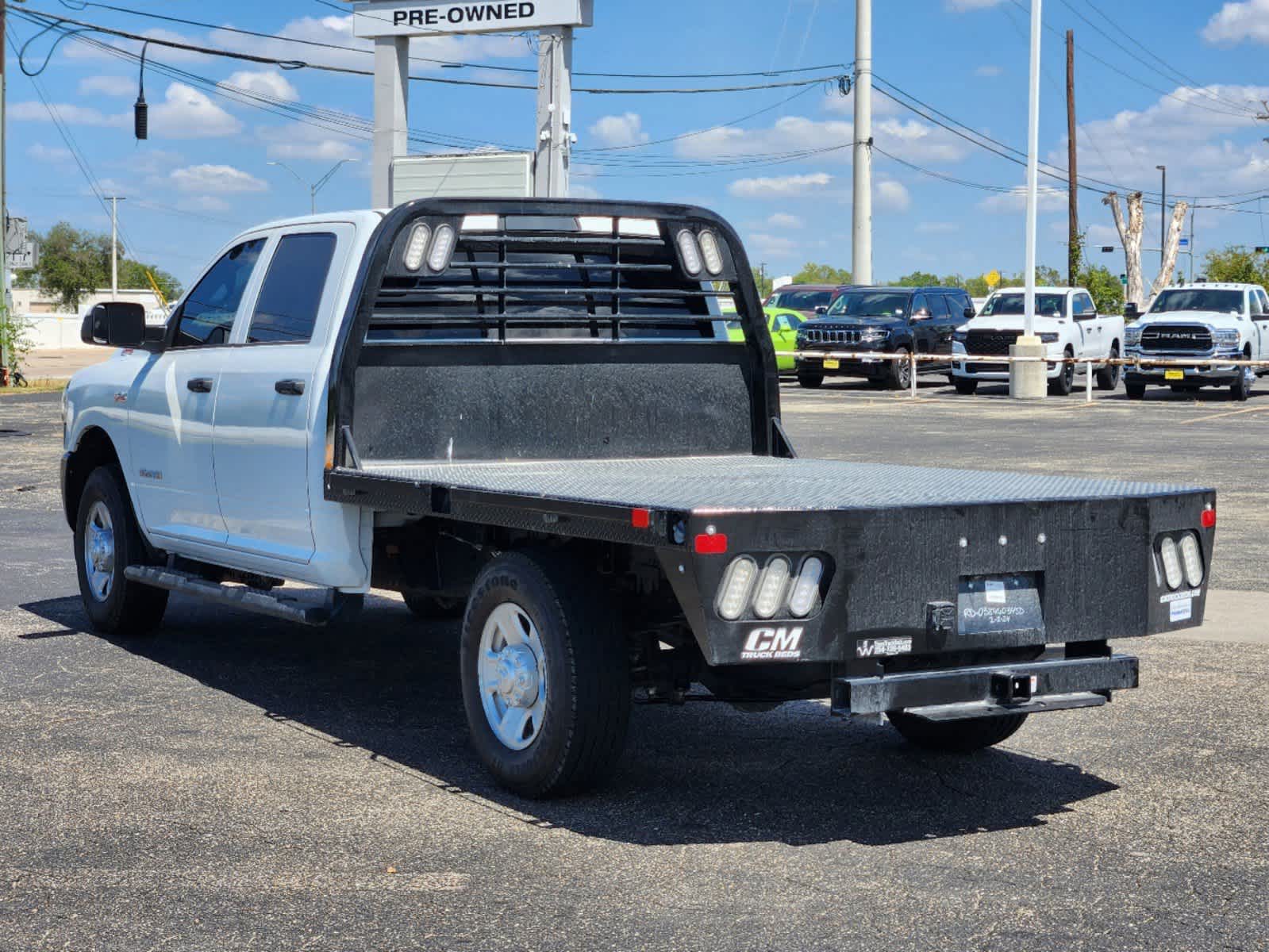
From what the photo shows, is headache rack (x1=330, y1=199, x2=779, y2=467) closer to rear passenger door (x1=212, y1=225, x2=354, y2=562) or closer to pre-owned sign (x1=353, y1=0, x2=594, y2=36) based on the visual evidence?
rear passenger door (x1=212, y1=225, x2=354, y2=562)

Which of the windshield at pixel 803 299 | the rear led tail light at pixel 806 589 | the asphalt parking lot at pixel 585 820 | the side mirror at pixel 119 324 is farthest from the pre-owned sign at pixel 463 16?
the rear led tail light at pixel 806 589

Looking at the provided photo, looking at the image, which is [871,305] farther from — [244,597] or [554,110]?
[244,597]

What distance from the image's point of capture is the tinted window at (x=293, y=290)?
754 cm

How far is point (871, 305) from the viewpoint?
36188 mm

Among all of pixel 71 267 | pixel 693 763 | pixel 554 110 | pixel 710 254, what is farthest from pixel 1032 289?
pixel 71 267

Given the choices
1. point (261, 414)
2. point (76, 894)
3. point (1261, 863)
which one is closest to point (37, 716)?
point (261, 414)

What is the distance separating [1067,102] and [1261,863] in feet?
196

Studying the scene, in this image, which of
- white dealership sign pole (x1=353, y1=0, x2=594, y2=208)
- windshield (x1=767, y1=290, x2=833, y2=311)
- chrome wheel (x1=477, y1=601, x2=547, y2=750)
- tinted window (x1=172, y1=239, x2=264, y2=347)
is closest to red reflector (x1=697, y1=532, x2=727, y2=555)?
chrome wheel (x1=477, y1=601, x2=547, y2=750)

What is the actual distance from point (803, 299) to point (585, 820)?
110 feet

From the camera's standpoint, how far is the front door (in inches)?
320

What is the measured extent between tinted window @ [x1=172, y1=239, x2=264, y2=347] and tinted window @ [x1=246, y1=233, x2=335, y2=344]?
0.28 meters

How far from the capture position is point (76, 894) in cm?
489

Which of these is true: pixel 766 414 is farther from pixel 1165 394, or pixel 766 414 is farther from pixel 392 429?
pixel 1165 394

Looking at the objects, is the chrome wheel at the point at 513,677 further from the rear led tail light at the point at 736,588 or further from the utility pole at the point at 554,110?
the utility pole at the point at 554,110
